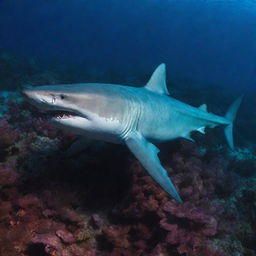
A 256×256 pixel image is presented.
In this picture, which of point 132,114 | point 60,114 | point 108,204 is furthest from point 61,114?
point 108,204

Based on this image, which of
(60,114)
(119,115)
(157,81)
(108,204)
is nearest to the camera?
(60,114)

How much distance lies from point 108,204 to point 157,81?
3172 millimetres

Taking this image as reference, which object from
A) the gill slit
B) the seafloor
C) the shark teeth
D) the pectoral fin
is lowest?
the seafloor

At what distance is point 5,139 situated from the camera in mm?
5629

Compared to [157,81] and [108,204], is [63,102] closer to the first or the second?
[108,204]

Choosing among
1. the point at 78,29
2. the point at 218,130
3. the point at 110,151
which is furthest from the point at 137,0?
the point at 78,29

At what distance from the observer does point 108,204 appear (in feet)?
16.2

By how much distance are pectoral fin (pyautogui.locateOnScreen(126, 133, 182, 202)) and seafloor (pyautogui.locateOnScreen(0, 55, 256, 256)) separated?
0.88 m

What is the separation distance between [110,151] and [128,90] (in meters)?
1.67

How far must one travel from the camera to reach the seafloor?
163 inches

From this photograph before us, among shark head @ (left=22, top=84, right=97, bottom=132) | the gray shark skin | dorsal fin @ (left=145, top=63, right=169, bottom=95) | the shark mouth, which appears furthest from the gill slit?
dorsal fin @ (left=145, top=63, right=169, bottom=95)

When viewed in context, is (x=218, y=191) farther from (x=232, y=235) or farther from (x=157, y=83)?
(x=157, y=83)

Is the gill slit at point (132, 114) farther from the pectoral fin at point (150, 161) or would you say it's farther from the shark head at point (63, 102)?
the shark head at point (63, 102)

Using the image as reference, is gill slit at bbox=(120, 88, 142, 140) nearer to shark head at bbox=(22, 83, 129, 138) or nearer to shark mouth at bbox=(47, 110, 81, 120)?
shark head at bbox=(22, 83, 129, 138)
